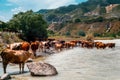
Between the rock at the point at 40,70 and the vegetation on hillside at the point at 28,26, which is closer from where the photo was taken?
the rock at the point at 40,70

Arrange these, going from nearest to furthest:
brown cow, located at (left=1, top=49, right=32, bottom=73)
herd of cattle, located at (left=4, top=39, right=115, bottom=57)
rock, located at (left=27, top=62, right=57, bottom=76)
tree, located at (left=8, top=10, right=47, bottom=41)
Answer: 1. rock, located at (left=27, top=62, right=57, bottom=76)
2. brown cow, located at (left=1, top=49, right=32, bottom=73)
3. herd of cattle, located at (left=4, top=39, right=115, bottom=57)
4. tree, located at (left=8, top=10, right=47, bottom=41)

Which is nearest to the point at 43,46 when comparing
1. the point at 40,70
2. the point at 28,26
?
the point at 28,26

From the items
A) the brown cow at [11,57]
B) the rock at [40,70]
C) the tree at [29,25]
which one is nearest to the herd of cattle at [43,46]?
the tree at [29,25]

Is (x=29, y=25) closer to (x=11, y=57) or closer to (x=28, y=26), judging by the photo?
(x=28, y=26)

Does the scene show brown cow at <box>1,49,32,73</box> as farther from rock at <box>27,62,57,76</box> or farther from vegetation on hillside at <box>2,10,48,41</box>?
vegetation on hillside at <box>2,10,48,41</box>

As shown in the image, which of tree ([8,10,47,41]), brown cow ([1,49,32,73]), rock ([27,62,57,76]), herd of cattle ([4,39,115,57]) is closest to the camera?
rock ([27,62,57,76])

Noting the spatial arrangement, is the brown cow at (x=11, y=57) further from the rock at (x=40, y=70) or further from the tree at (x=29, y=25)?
the tree at (x=29, y=25)

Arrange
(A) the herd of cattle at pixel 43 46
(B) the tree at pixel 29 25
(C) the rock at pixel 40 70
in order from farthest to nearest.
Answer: (B) the tree at pixel 29 25 < (A) the herd of cattle at pixel 43 46 < (C) the rock at pixel 40 70

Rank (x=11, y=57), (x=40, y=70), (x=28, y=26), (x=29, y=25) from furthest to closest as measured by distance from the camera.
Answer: (x=29, y=25)
(x=28, y=26)
(x=11, y=57)
(x=40, y=70)

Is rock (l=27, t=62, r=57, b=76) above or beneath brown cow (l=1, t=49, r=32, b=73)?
beneath

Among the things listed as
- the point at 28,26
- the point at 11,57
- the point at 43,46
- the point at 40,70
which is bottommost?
the point at 43,46

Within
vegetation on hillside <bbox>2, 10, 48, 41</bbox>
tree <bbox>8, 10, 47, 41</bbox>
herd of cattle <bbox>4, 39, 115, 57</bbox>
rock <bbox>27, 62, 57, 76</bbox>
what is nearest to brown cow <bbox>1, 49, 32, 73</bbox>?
rock <bbox>27, 62, 57, 76</bbox>

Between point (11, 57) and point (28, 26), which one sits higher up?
point (28, 26)

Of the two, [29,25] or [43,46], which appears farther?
[29,25]
